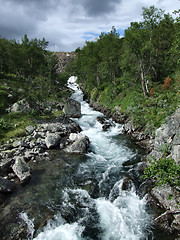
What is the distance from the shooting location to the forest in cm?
1933

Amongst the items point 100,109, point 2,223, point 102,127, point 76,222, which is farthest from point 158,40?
point 2,223

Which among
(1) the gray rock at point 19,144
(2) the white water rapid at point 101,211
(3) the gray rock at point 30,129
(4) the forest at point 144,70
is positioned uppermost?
(4) the forest at point 144,70

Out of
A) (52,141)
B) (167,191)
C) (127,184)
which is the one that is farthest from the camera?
(52,141)

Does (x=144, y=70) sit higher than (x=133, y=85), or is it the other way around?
(x=144, y=70)

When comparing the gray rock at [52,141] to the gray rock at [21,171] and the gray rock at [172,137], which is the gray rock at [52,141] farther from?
the gray rock at [172,137]

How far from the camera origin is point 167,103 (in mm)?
17547

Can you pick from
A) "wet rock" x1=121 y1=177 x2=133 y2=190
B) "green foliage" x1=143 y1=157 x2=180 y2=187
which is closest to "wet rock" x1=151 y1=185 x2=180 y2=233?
"green foliage" x1=143 y1=157 x2=180 y2=187

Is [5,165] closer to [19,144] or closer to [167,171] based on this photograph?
[19,144]

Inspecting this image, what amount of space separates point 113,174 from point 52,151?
8.40m

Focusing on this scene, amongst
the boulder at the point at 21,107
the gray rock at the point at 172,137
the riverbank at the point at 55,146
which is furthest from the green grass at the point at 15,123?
the gray rock at the point at 172,137

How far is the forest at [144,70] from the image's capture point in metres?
19.3

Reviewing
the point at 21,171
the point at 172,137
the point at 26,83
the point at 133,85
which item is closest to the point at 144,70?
the point at 133,85

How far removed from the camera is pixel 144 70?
29.6 m

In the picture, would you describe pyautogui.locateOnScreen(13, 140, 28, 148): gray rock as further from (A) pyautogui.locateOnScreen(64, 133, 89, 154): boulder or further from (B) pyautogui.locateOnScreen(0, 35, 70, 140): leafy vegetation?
(A) pyautogui.locateOnScreen(64, 133, 89, 154): boulder
